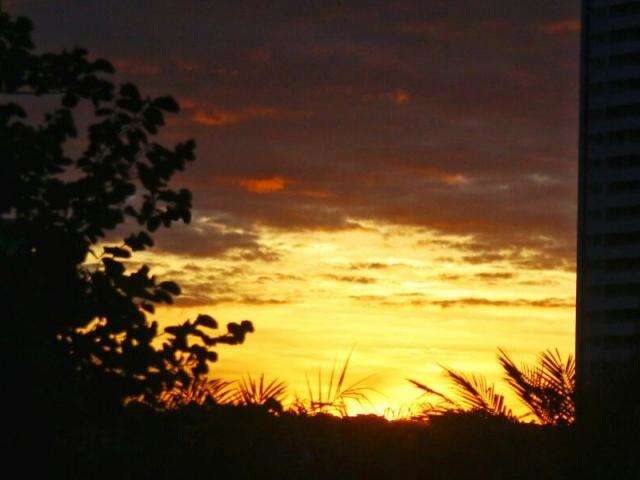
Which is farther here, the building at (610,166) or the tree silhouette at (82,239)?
the building at (610,166)

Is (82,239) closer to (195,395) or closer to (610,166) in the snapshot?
(195,395)

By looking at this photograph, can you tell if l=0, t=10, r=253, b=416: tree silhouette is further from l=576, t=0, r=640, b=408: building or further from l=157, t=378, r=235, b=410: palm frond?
l=576, t=0, r=640, b=408: building

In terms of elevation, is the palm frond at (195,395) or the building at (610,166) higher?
the building at (610,166)

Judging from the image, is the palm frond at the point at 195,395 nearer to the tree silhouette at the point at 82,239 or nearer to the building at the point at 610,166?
the tree silhouette at the point at 82,239

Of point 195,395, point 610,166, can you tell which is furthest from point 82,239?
point 610,166

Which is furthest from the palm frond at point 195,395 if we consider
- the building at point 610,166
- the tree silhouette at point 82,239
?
the building at point 610,166

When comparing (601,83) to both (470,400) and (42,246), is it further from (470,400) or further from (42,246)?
(42,246)

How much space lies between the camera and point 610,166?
40.7 m

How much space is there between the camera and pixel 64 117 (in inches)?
413

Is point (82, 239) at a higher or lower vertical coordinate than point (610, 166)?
lower

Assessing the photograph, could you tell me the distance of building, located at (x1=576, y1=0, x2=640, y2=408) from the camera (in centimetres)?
4038

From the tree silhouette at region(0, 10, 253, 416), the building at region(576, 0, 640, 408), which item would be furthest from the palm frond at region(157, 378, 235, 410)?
the building at region(576, 0, 640, 408)

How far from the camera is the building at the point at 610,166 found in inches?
1590

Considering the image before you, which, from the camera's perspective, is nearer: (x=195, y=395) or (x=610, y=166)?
(x=195, y=395)
